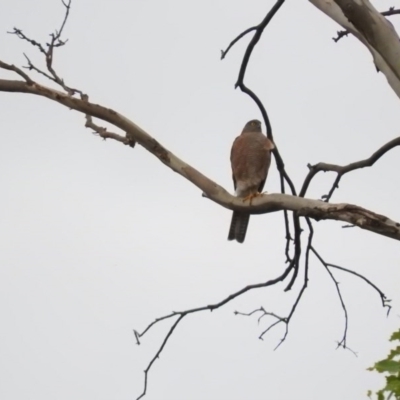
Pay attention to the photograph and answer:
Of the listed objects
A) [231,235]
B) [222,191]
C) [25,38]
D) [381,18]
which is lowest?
[222,191]

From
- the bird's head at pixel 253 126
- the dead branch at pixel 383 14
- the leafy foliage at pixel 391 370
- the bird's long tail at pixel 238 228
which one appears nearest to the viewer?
the leafy foliage at pixel 391 370

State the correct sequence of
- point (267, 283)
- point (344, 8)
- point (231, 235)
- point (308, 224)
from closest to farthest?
point (344, 8) → point (267, 283) → point (308, 224) → point (231, 235)

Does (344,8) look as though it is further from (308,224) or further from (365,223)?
(308,224)

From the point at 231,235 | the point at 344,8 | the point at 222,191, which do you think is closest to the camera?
the point at 344,8

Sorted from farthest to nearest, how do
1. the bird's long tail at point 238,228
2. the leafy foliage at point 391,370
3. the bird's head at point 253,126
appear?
the bird's head at point 253,126
the bird's long tail at point 238,228
the leafy foliage at point 391,370

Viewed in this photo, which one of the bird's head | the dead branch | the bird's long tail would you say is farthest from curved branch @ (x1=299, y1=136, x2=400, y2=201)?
the bird's head

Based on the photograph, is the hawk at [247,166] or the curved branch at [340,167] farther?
the hawk at [247,166]

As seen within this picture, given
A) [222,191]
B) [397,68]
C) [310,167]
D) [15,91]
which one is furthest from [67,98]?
[397,68]

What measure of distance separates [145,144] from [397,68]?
1.36 m

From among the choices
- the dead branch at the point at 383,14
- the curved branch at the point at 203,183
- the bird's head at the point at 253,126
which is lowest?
the curved branch at the point at 203,183

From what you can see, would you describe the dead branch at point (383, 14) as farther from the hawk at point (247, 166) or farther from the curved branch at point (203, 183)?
the hawk at point (247, 166)

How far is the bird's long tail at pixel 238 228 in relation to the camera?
7133 millimetres

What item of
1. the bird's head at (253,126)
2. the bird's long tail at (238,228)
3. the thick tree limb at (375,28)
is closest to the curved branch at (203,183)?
the thick tree limb at (375,28)

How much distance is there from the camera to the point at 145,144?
14.5ft
